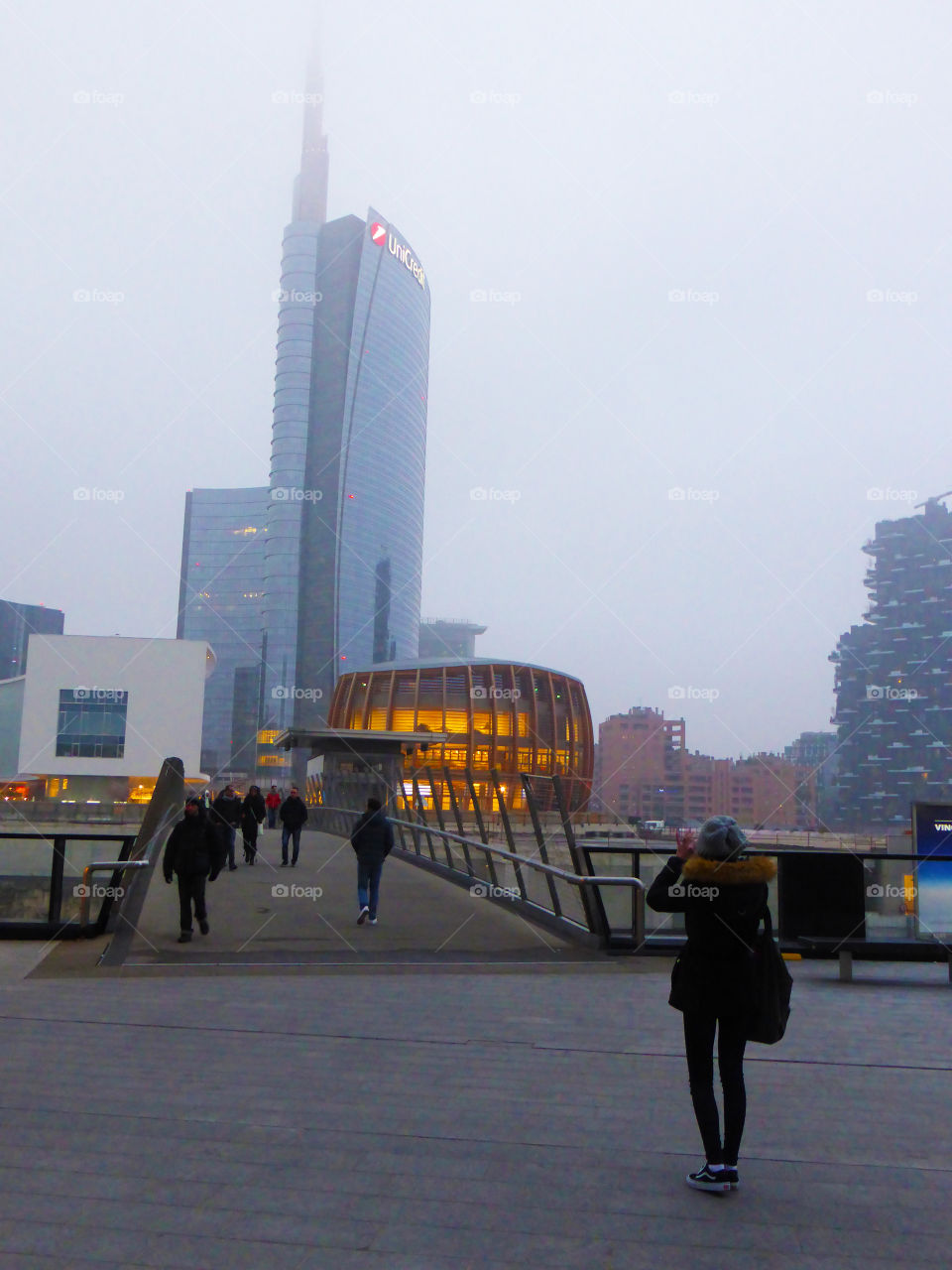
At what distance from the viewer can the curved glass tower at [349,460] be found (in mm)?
142875

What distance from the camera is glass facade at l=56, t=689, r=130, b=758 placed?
65.2 metres

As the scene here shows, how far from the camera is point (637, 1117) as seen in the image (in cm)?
475

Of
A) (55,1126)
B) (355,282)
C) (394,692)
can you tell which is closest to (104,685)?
(394,692)
